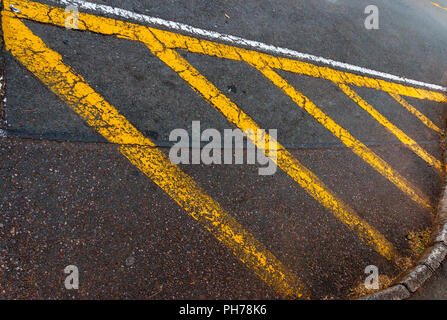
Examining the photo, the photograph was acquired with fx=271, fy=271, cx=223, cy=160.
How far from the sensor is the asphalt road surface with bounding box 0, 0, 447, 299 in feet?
6.81

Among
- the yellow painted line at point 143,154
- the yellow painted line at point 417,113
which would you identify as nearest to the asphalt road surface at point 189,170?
the yellow painted line at point 143,154

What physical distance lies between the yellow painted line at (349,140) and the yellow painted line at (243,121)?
2.44 feet

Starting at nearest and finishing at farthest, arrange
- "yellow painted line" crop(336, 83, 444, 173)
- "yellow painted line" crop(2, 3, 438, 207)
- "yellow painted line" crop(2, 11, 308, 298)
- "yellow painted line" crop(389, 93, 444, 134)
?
"yellow painted line" crop(2, 11, 308, 298) < "yellow painted line" crop(2, 3, 438, 207) < "yellow painted line" crop(336, 83, 444, 173) < "yellow painted line" crop(389, 93, 444, 134)

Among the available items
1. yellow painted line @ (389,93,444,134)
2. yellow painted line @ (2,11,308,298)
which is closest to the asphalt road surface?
yellow painted line @ (2,11,308,298)

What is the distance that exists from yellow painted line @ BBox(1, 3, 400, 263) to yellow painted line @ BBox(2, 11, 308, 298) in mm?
622

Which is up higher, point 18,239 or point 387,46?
point 387,46

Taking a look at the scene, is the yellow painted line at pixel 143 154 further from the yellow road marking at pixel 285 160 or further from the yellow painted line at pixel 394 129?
the yellow painted line at pixel 394 129

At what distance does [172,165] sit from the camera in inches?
99.3

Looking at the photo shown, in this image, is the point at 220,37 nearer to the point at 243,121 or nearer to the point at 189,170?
the point at 243,121

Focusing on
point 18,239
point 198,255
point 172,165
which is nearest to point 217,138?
point 172,165

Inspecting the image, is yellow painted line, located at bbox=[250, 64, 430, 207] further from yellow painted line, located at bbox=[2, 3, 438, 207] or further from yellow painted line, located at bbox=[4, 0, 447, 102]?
yellow painted line, located at bbox=[4, 0, 447, 102]

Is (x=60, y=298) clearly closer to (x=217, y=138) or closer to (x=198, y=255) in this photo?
(x=198, y=255)

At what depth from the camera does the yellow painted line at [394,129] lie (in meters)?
3.83

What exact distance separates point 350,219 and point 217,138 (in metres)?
1.67
